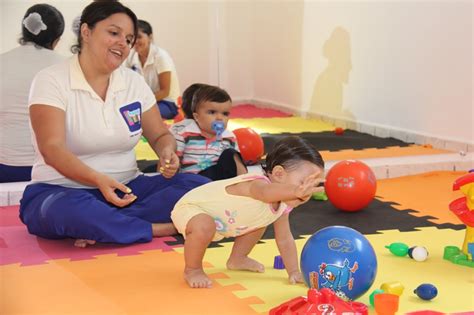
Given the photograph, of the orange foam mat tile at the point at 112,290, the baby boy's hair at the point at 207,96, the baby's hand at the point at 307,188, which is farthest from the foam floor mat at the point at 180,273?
the baby boy's hair at the point at 207,96

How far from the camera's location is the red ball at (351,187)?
3.42 m

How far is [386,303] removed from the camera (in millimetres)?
2133

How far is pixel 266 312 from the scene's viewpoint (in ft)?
7.25

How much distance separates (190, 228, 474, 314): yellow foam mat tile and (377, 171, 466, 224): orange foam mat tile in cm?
33

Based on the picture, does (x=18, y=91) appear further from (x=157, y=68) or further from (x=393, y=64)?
(x=393, y=64)

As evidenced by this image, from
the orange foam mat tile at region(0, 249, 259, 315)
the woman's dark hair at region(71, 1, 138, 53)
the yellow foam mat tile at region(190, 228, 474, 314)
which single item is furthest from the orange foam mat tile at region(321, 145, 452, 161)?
the orange foam mat tile at region(0, 249, 259, 315)

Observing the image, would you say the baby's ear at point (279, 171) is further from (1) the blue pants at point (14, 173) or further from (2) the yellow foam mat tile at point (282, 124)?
(2) the yellow foam mat tile at point (282, 124)

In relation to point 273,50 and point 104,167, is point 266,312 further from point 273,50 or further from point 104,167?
point 273,50

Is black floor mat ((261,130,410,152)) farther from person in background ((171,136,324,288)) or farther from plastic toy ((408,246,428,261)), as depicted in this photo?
person in background ((171,136,324,288))

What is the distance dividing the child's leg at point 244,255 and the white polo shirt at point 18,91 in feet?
4.84

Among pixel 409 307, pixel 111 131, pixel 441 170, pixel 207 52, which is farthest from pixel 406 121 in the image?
pixel 409 307

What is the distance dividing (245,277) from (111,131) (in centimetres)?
87

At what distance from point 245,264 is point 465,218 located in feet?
2.50

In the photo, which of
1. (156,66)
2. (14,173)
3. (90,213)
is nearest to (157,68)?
(156,66)
